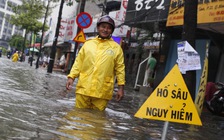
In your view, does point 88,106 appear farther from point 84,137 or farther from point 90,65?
point 84,137

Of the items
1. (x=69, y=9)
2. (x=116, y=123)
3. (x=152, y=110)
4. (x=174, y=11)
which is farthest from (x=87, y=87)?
(x=69, y=9)

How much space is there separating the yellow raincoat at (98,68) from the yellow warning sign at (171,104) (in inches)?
82.1

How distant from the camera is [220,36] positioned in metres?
13.9

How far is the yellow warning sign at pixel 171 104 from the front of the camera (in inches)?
146

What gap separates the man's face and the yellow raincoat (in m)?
0.08

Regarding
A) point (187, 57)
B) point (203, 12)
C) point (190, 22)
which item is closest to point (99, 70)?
point (187, 57)

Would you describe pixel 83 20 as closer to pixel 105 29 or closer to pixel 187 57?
pixel 187 57

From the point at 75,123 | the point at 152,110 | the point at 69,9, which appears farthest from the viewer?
the point at 69,9

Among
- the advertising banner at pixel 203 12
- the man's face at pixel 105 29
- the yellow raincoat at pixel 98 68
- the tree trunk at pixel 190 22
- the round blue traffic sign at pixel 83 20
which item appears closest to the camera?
the yellow raincoat at pixel 98 68

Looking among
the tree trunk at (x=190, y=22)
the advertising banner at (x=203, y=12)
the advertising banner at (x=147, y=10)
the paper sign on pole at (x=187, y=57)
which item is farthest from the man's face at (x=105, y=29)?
the advertising banner at (x=147, y=10)

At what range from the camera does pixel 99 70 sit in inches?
227

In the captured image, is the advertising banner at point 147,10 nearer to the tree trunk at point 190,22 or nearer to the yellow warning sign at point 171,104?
the tree trunk at point 190,22

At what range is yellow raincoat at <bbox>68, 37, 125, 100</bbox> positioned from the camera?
5758 mm

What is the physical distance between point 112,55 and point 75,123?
1.46 meters
